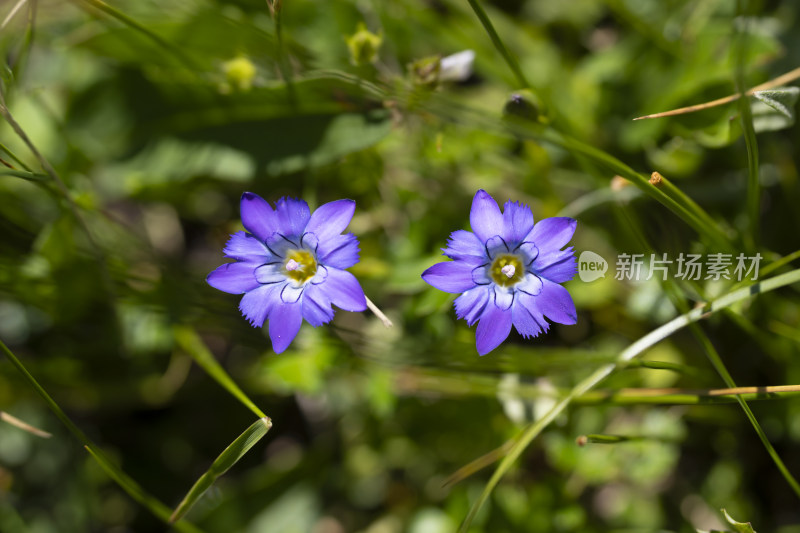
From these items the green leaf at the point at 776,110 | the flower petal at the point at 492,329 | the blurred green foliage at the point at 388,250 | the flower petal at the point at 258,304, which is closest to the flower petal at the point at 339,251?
the flower petal at the point at 258,304

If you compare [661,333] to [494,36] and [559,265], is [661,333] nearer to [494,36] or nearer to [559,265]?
[559,265]

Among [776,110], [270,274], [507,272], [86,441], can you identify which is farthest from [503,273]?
[86,441]

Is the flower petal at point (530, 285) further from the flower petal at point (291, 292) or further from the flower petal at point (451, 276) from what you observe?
the flower petal at point (291, 292)

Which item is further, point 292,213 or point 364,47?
point 364,47

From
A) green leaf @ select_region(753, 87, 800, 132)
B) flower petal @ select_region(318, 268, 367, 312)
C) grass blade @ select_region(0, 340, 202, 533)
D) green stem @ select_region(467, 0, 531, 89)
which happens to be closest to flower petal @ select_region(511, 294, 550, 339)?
flower petal @ select_region(318, 268, 367, 312)

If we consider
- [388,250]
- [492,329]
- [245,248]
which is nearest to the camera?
[492,329]

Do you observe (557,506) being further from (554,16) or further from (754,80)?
(554,16)

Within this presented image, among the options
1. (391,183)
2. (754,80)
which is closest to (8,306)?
(391,183)
